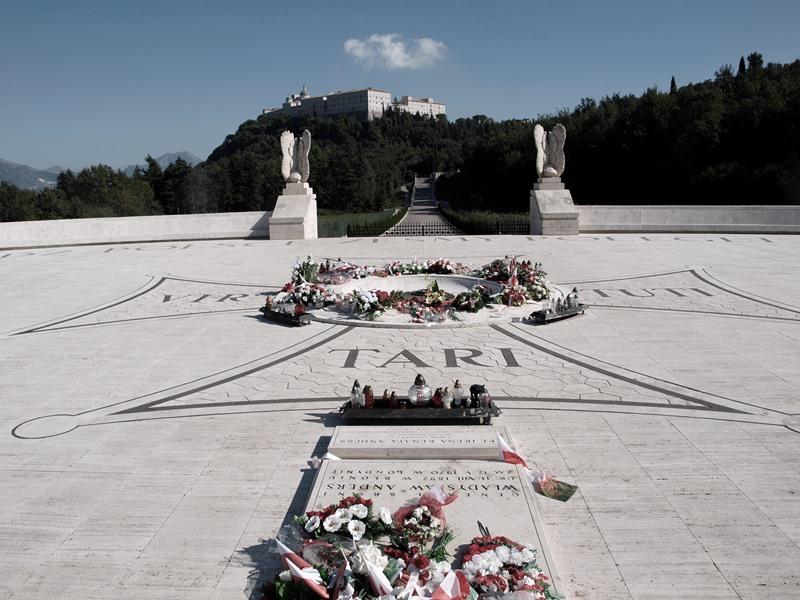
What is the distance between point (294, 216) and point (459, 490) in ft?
69.5

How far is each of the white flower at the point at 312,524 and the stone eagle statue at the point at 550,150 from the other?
22.2 meters

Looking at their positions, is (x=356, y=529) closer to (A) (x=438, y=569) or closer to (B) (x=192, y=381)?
(A) (x=438, y=569)

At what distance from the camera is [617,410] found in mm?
7824

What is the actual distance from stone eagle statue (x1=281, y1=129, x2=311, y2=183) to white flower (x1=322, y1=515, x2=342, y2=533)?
22.3m

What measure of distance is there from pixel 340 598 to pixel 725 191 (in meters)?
44.8

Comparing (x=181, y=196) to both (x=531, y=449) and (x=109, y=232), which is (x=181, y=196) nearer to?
(x=109, y=232)

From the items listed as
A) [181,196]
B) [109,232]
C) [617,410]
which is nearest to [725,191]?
[109,232]

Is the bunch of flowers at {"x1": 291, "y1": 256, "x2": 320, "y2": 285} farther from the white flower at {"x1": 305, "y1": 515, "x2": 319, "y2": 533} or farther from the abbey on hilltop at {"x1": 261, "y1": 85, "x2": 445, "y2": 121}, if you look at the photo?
the abbey on hilltop at {"x1": 261, "y1": 85, "x2": 445, "y2": 121}

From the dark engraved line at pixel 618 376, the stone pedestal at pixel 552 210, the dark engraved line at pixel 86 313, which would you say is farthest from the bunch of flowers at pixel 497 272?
the stone pedestal at pixel 552 210

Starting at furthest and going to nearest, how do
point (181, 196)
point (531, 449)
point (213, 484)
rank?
point (181, 196)
point (531, 449)
point (213, 484)

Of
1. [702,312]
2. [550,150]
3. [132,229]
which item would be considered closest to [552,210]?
[550,150]

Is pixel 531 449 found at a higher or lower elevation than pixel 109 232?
lower

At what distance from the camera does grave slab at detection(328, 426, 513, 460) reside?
20.2 ft

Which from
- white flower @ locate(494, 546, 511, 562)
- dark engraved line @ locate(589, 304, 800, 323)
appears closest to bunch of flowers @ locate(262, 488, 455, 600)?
white flower @ locate(494, 546, 511, 562)
